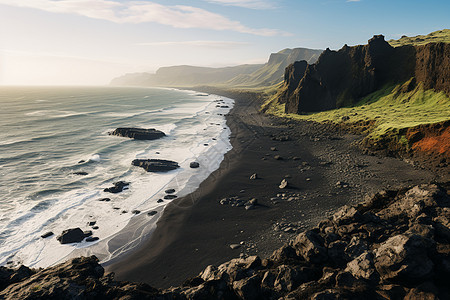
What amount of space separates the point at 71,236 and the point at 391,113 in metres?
56.1

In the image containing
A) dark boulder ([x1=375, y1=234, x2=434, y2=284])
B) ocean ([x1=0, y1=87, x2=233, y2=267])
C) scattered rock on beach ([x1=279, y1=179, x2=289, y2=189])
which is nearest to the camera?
dark boulder ([x1=375, y1=234, x2=434, y2=284])

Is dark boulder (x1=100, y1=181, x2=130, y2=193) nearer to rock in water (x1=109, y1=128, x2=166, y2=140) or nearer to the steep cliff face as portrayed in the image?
rock in water (x1=109, y1=128, x2=166, y2=140)

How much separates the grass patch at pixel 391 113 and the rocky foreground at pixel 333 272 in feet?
87.1

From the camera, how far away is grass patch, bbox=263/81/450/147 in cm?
3709

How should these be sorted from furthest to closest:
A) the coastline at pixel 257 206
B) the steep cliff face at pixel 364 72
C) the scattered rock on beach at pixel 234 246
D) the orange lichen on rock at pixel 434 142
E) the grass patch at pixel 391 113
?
the steep cliff face at pixel 364 72, the grass patch at pixel 391 113, the orange lichen on rock at pixel 434 142, the scattered rock on beach at pixel 234 246, the coastline at pixel 257 206

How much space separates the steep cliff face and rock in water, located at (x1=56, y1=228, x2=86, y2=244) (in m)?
62.9

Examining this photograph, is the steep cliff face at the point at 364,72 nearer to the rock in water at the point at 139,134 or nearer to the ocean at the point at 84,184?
the ocean at the point at 84,184

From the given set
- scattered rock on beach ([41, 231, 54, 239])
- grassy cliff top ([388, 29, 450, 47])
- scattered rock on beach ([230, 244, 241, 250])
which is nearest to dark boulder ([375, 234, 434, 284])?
scattered rock on beach ([230, 244, 241, 250])

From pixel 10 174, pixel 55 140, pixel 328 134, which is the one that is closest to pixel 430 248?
pixel 328 134

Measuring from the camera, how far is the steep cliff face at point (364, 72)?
159 feet

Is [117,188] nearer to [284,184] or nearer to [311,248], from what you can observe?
[284,184]

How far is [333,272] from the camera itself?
1033cm

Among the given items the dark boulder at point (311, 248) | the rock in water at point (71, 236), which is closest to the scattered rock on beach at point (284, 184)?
the dark boulder at point (311, 248)

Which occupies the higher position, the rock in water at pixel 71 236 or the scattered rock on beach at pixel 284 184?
the scattered rock on beach at pixel 284 184
